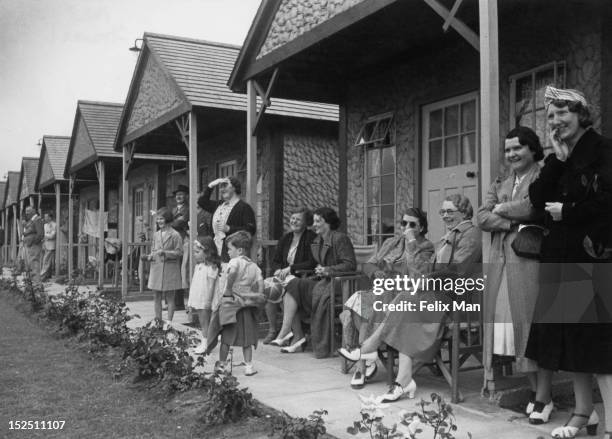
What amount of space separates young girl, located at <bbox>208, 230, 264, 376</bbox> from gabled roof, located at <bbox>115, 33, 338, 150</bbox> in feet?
13.2

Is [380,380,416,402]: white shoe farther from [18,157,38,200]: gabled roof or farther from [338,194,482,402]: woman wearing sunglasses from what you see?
[18,157,38,200]: gabled roof

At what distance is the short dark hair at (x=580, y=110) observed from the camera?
3.77 metres

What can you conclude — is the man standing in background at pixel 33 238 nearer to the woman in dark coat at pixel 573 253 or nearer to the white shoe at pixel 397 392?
the white shoe at pixel 397 392

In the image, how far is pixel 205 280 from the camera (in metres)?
6.79

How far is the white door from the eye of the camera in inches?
279

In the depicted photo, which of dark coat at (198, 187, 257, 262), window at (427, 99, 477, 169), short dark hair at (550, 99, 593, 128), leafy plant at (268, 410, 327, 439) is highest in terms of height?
window at (427, 99, 477, 169)

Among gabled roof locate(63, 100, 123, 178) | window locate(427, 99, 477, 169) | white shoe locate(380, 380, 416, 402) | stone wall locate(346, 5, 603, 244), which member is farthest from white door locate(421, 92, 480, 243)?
gabled roof locate(63, 100, 123, 178)

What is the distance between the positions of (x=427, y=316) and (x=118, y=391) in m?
2.56

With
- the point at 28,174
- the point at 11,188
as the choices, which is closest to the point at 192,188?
the point at 28,174

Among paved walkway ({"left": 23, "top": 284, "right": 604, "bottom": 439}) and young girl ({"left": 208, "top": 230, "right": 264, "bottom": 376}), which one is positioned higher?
young girl ({"left": 208, "top": 230, "right": 264, "bottom": 376})

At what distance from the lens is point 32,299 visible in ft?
35.0

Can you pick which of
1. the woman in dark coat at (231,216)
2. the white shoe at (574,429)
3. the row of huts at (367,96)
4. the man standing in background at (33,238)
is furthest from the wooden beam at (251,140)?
the man standing in background at (33,238)

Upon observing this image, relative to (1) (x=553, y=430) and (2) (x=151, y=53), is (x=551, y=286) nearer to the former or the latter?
(1) (x=553, y=430)

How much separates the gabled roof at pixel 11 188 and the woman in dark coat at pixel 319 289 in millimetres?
28077
